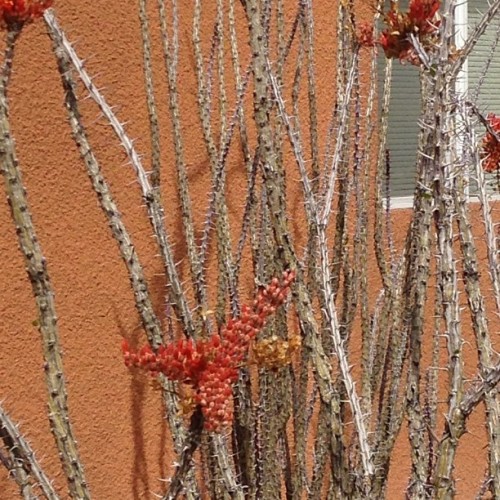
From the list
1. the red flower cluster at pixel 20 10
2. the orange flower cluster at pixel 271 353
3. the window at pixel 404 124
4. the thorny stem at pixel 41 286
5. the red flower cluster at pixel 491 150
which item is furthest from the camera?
the window at pixel 404 124

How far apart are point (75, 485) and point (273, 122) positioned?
146cm

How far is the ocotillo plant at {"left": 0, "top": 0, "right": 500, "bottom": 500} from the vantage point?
55.1 inches

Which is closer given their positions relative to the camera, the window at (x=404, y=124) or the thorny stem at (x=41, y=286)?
the thorny stem at (x=41, y=286)

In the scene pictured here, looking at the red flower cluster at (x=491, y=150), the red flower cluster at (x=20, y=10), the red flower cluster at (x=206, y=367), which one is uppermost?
the red flower cluster at (x=20, y=10)

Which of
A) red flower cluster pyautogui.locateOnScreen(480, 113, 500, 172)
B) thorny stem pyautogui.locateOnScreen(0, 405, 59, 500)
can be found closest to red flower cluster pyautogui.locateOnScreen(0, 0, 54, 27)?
thorny stem pyautogui.locateOnScreen(0, 405, 59, 500)

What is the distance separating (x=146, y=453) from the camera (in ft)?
9.78

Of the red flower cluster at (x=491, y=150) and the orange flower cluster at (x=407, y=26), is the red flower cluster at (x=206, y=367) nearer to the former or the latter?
the orange flower cluster at (x=407, y=26)

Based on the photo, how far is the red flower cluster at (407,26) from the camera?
1.64 meters

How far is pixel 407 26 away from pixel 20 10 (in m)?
0.75

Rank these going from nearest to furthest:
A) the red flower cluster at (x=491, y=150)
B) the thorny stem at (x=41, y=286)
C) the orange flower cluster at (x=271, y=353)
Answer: the thorny stem at (x=41, y=286)
the orange flower cluster at (x=271, y=353)
the red flower cluster at (x=491, y=150)

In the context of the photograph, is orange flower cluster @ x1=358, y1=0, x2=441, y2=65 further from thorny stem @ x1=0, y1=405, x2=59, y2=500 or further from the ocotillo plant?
thorny stem @ x1=0, y1=405, x2=59, y2=500

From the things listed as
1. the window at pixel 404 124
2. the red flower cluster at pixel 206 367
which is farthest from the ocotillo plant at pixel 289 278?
the window at pixel 404 124

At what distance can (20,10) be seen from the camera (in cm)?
129

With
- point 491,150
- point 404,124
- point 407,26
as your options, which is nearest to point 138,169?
point 407,26
